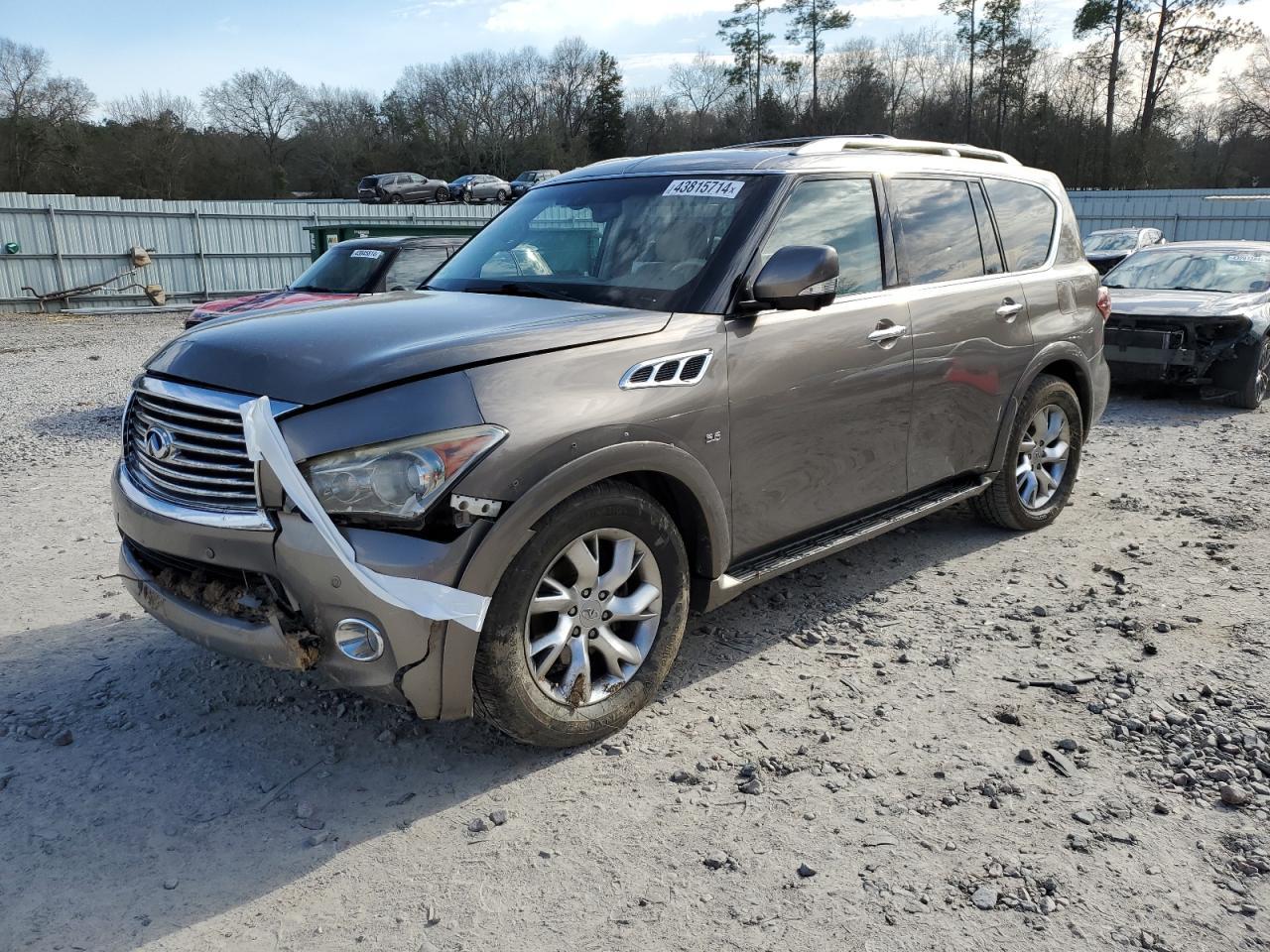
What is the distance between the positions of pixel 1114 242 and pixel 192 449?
21.5 meters

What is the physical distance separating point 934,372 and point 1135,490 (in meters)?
3.13

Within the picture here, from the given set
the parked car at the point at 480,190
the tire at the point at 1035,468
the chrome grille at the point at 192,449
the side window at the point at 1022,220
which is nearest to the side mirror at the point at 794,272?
the chrome grille at the point at 192,449

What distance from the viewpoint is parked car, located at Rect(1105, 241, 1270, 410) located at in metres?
9.64

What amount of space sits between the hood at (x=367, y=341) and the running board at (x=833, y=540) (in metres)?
1.07

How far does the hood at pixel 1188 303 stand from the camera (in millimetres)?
9750

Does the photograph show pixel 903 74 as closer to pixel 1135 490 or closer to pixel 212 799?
pixel 1135 490

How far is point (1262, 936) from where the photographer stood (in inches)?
98.3

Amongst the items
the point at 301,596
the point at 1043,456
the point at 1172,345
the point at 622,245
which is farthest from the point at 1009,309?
the point at 1172,345

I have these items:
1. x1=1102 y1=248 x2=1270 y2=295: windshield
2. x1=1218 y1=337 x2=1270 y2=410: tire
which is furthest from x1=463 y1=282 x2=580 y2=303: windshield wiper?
x1=1102 y1=248 x2=1270 y2=295: windshield

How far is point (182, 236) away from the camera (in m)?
24.7

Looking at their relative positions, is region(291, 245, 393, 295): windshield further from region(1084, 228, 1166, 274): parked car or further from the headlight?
region(1084, 228, 1166, 274): parked car

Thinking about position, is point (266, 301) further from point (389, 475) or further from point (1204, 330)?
point (1204, 330)

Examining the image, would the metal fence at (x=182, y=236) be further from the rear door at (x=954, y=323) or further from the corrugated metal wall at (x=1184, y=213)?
the rear door at (x=954, y=323)

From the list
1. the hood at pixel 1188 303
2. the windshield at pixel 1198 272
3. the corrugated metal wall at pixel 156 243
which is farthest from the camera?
the corrugated metal wall at pixel 156 243
